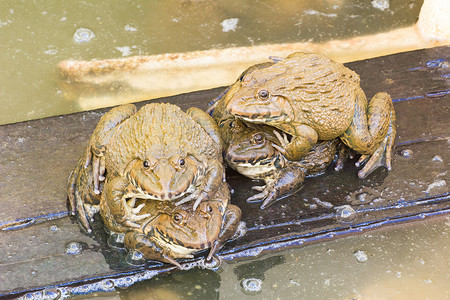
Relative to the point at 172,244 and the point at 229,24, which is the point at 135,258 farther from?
the point at 229,24

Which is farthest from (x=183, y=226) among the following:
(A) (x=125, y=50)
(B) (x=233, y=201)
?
(A) (x=125, y=50)

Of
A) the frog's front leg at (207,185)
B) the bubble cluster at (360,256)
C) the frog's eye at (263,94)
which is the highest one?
the frog's eye at (263,94)

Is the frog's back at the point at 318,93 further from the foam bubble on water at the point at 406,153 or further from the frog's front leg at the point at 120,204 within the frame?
the frog's front leg at the point at 120,204

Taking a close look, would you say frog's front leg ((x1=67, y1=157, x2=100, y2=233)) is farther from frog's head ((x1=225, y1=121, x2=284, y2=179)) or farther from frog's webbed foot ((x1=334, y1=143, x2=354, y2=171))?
frog's webbed foot ((x1=334, y1=143, x2=354, y2=171))

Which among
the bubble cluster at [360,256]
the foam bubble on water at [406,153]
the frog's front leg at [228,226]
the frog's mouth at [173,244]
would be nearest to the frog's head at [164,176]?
the frog's mouth at [173,244]

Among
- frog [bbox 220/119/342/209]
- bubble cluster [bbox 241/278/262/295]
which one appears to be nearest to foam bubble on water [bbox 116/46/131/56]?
frog [bbox 220/119/342/209]

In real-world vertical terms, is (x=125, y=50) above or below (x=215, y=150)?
below
